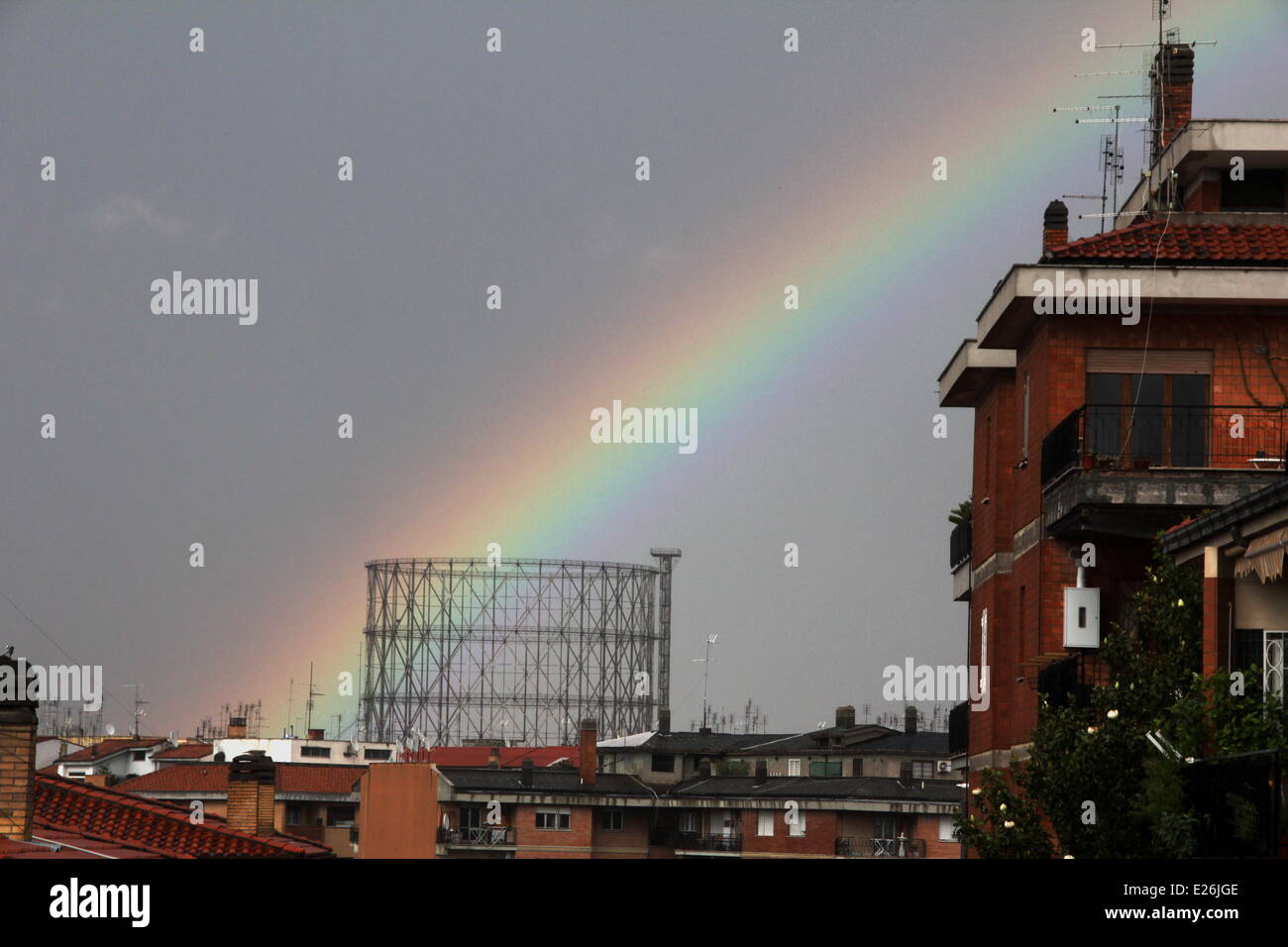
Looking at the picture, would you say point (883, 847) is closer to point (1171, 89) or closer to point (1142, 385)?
point (1171, 89)

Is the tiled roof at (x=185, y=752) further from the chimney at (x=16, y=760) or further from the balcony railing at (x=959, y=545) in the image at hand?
the chimney at (x=16, y=760)

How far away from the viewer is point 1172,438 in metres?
25.3

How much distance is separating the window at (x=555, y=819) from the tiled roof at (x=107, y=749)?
122 ft

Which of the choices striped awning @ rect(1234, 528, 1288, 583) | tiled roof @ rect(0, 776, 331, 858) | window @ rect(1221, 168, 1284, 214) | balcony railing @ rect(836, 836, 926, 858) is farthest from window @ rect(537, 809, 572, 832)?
striped awning @ rect(1234, 528, 1288, 583)

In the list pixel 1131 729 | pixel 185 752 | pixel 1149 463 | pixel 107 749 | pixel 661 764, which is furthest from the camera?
pixel 107 749

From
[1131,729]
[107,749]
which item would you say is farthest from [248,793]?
[107,749]

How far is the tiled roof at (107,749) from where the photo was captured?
108m

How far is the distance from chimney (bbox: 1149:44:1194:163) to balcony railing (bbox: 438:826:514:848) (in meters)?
54.6

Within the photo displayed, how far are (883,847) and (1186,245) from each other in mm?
51660

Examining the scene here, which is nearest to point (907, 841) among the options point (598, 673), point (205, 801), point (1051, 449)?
point (205, 801)

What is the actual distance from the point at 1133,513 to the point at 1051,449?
1.84 meters

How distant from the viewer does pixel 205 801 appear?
286ft

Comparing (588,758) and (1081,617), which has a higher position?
(1081,617)
